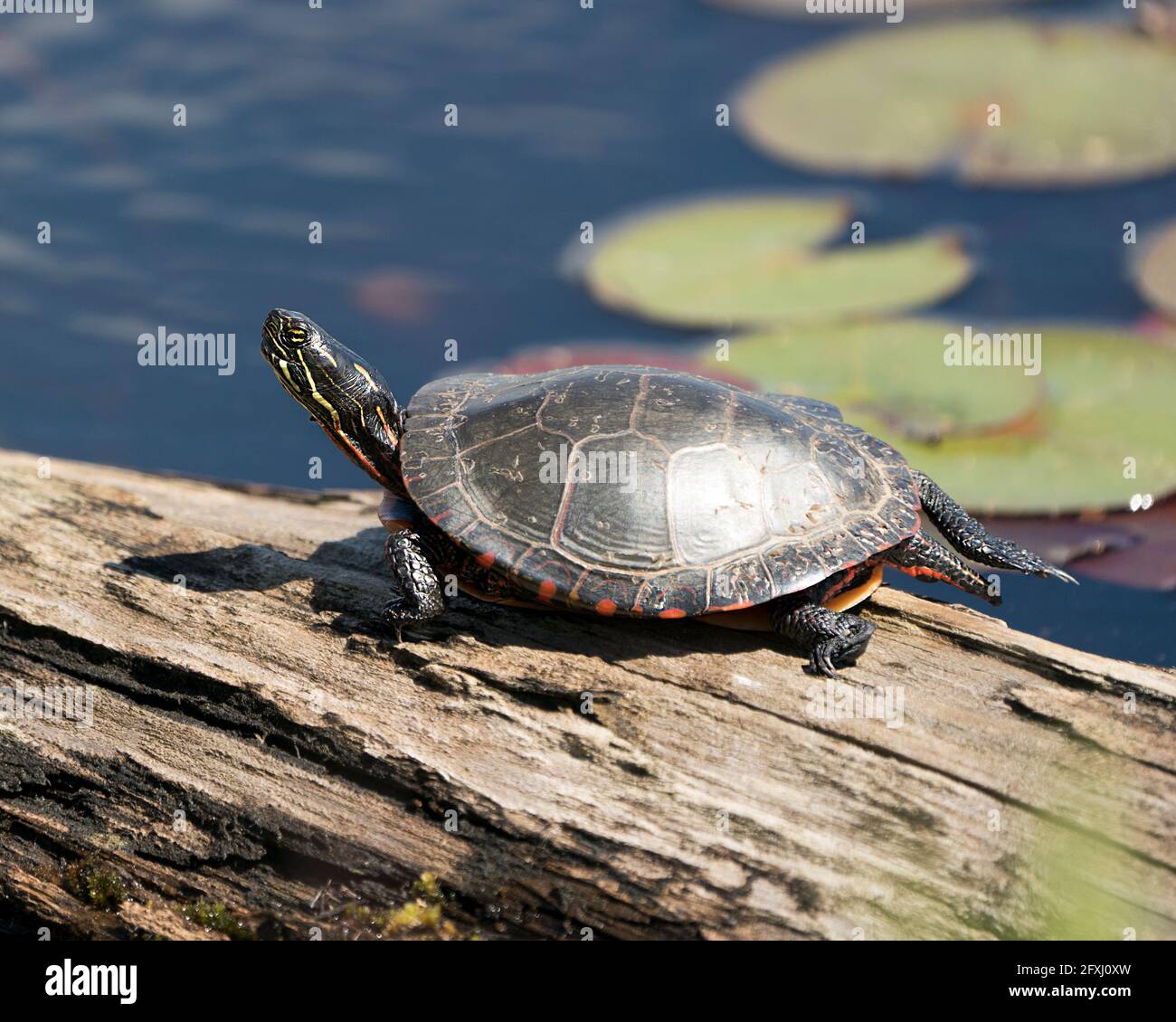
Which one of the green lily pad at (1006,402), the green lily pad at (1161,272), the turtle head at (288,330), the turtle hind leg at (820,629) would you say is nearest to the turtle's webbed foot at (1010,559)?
the turtle hind leg at (820,629)

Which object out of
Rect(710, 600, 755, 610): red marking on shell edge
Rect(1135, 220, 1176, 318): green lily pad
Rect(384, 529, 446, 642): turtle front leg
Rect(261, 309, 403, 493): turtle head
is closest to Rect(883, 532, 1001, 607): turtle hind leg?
Rect(710, 600, 755, 610): red marking on shell edge

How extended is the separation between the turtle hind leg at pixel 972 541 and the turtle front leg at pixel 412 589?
7.34 ft

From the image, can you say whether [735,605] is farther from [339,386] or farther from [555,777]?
[339,386]

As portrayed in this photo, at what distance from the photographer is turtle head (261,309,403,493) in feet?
17.6

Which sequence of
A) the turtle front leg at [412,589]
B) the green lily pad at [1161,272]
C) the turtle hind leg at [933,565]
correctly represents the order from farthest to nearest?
the green lily pad at [1161,272] < the turtle hind leg at [933,565] < the turtle front leg at [412,589]

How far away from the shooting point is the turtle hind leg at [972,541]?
5262 mm

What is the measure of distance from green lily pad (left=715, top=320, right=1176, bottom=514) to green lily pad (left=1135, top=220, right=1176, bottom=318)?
0.69 metres

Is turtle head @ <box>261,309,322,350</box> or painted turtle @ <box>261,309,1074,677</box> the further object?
turtle head @ <box>261,309,322,350</box>

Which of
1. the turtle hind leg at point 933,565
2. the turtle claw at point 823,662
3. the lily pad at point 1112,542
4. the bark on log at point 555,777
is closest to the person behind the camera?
the bark on log at point 555,777

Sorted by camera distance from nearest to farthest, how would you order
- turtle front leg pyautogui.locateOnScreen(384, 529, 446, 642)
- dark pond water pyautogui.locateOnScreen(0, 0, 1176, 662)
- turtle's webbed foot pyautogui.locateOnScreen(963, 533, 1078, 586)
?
1. turtle front leg pyautogui.locateOnScreen(384, 529, 446, 642)
2. turtle's webbed foot pyautogui.locateOnScreen(963, 533, 1078, 586)
3. dark pond water pyautogui.locateOnScreen(0, 0, 1176, 662)

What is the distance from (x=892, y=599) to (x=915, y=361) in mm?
2951

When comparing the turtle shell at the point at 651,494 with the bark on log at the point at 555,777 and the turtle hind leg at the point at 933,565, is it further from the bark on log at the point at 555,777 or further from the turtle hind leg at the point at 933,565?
the bark on log at the point at 555,777

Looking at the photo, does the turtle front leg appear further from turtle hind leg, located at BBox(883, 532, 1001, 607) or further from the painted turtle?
turtle hind leg, located at BBox(883, 532, 1001, 607)

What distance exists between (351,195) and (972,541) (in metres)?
7.13
